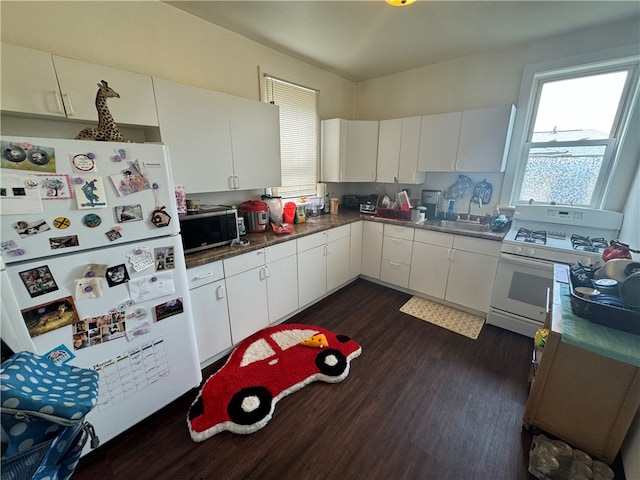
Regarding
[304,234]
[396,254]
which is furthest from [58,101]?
[396,254]

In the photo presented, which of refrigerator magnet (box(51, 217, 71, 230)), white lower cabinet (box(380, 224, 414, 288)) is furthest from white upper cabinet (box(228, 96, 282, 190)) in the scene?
white lower cabinet (box(380, 224, 414, 288))

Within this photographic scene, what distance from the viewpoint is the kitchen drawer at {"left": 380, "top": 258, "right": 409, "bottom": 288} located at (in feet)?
10.0

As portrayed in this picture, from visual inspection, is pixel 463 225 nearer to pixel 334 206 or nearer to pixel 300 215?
pixel 334 206

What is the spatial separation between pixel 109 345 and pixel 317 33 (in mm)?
2756

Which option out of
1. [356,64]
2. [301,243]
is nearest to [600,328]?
[301,243]

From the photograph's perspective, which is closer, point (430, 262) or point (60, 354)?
point (60, 354)

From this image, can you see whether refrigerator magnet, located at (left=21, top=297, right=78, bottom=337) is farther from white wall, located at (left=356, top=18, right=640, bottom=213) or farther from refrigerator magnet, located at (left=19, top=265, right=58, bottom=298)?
white wall, located at (left=356, top=18, right=640, bottom=213)

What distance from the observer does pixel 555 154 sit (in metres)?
2.52

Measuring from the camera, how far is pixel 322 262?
2.80 meters

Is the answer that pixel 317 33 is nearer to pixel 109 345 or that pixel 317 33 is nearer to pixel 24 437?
pixel 109 345

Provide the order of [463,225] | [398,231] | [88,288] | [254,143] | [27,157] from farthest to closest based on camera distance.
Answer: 1. [398,231]
2. [463,225]
3. [254,143]
4. [88,288]
5. [27,157]

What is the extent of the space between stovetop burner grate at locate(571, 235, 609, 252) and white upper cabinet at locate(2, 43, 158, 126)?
3.32 meters

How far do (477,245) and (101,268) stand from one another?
2837mm

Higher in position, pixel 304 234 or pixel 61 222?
pixel 61 222
